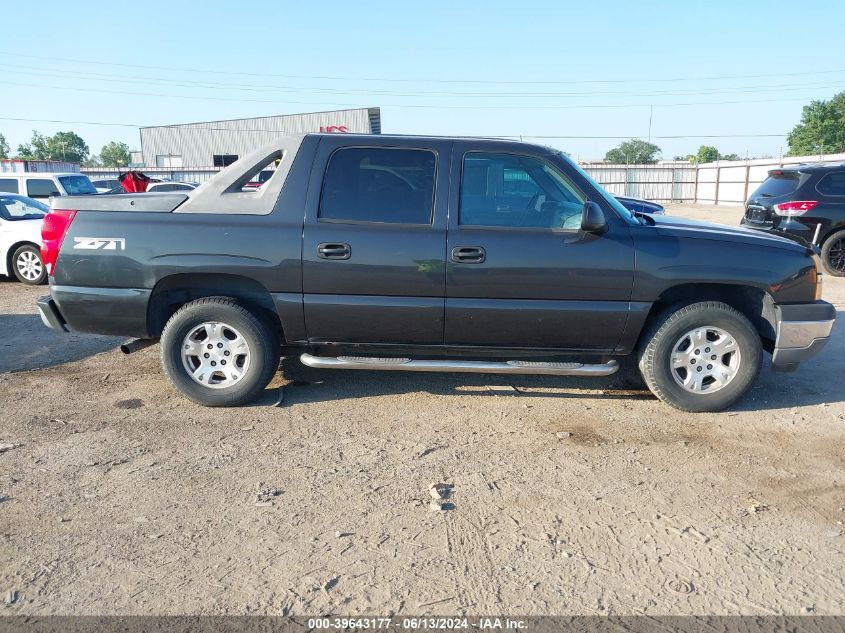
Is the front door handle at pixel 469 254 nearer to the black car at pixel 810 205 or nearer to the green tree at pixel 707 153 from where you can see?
the black car at pixel 810 205

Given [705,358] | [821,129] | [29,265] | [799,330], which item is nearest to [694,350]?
[705,358]

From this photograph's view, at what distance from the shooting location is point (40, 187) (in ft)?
45.0

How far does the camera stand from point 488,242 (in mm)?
4355

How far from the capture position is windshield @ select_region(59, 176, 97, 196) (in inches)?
548

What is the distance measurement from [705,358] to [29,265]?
31.9ft

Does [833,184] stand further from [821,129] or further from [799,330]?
[821,129]

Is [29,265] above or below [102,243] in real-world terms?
below

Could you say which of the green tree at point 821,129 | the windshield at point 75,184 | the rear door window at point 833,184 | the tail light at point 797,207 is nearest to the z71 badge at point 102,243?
the tail light at point 797,207

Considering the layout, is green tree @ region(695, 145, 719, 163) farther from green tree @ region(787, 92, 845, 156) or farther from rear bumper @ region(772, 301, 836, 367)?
rear bumper @ region(772, 301, 836, 367)

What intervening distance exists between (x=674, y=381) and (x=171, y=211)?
12.3 feet

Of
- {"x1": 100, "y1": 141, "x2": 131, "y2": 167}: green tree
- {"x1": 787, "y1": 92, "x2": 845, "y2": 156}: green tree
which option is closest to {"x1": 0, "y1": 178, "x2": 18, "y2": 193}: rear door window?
{"x1": 787, "y1": 92, "x2": 845, "y2": 156}: green tree

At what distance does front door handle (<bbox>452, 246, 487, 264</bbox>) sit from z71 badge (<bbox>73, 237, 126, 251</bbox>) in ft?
7.48

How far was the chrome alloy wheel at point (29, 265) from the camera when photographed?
9.88 meters

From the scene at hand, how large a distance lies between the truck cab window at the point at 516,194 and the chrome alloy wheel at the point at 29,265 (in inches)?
323
